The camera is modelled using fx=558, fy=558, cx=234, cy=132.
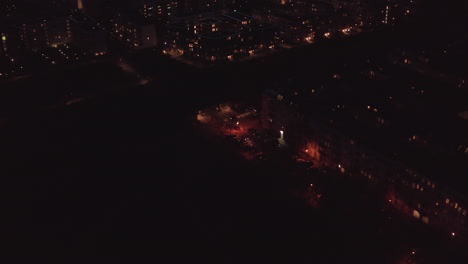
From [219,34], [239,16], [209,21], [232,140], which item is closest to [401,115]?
[232,140]

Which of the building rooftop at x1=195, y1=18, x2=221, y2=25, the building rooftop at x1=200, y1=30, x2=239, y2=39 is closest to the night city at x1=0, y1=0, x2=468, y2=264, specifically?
the building rooftop at x1=195, y1=18, x2=221, y2=25

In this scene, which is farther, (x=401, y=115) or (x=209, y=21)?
(x=209, y=21)

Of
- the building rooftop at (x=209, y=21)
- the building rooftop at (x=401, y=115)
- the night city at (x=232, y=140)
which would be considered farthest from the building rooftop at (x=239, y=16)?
the building rooftop at (x=401, y=115)

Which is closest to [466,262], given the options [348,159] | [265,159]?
[348,159]

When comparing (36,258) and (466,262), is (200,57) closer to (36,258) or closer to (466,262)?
(36,258)

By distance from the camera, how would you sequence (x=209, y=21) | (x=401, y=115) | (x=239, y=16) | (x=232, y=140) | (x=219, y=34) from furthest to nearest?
(x=239, y=16), (x=209, y=21), (x=219, y=34), (x=232, y=140), (x=401, y=115)

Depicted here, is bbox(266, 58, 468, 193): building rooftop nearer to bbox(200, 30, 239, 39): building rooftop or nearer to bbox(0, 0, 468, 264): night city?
bbox(0, 0, 468, 264): night city

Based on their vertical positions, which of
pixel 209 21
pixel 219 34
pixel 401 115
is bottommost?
pixel 401 115

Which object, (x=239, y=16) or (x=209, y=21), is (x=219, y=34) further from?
(x=239, y=16)
